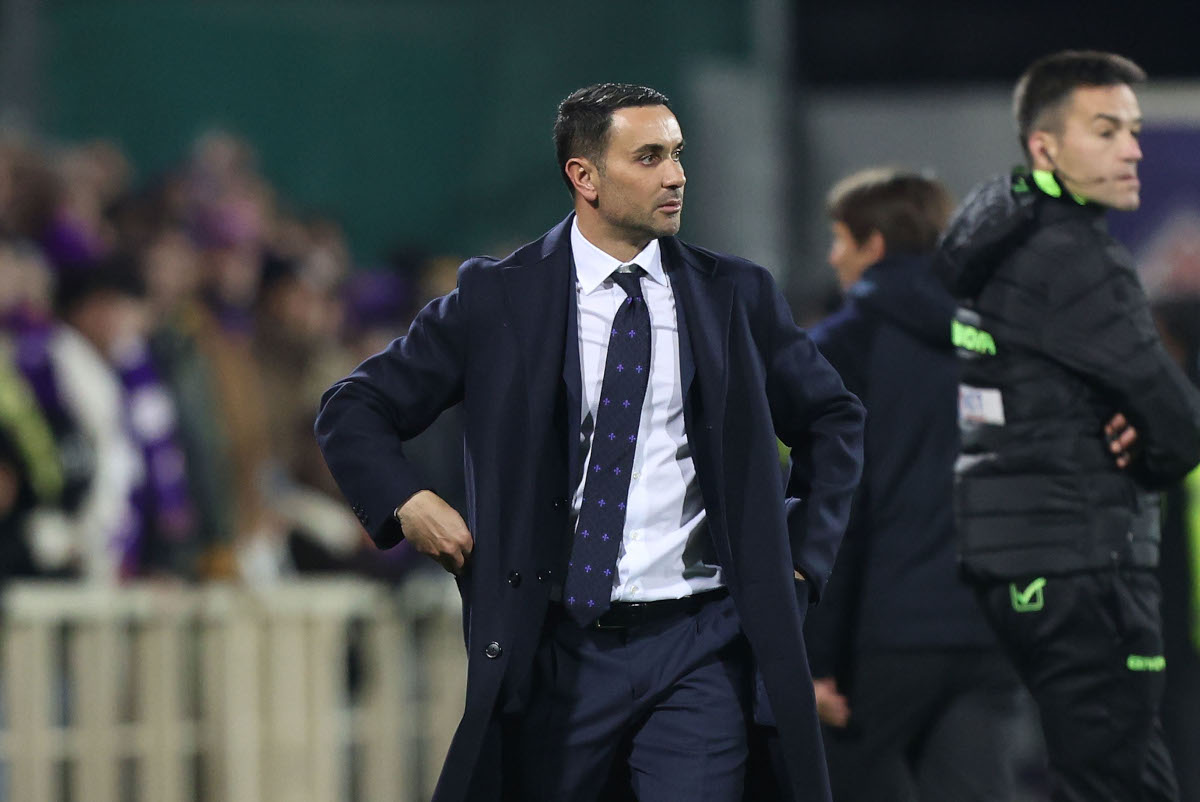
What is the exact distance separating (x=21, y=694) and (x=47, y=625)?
28 cm

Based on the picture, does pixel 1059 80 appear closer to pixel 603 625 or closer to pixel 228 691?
pixel 603 625

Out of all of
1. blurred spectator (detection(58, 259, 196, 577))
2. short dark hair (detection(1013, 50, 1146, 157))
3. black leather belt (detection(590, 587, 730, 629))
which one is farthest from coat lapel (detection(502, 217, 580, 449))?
blurred spectator (detection(58, 259, 196, 577))

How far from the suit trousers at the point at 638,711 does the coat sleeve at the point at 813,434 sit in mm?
239

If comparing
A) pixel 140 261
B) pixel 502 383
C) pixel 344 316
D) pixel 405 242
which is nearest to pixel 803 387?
pixel 502 383

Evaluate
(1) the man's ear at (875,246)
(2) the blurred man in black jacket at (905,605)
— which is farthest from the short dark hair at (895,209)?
(2) the blurred man in black jacket at (905,605)

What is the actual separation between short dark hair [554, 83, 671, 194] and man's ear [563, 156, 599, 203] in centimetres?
1

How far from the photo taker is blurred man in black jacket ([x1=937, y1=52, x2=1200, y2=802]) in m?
5.05

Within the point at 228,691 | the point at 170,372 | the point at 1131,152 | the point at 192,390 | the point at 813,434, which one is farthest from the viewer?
the point at 192,390

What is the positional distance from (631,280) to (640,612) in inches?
28.2

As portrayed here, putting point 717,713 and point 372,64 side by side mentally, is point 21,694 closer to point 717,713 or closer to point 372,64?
point 717,713

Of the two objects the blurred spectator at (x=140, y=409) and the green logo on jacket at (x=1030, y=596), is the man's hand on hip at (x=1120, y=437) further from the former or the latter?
the blurred spectator at (x=140, y=409)

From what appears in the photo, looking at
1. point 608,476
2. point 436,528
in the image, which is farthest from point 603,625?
point 436,528

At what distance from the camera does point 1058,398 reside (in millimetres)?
5164

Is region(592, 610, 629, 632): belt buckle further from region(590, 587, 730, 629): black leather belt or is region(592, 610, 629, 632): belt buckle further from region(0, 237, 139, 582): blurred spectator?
region(0, 237, 139, 582): blurred spectator
